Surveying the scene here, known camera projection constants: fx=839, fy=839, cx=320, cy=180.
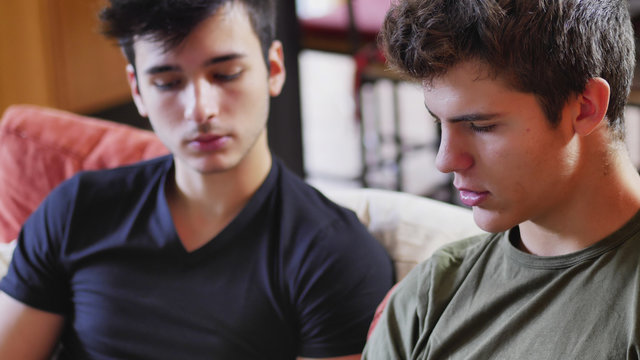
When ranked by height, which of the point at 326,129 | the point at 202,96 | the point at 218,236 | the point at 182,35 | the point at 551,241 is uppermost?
the point at 182,35

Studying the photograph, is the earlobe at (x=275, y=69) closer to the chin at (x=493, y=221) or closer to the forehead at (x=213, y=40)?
the forehead at (x=213, y=40)

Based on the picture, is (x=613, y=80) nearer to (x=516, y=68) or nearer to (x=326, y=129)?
(x=516, y=68)

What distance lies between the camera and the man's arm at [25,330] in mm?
1686

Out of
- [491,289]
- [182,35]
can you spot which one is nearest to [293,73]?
[182,35]

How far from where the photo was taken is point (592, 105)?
3.55ft

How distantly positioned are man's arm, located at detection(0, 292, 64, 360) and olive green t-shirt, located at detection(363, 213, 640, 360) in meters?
0.72

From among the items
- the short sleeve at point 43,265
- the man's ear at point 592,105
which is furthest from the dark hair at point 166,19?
the man's ear at point 592,105

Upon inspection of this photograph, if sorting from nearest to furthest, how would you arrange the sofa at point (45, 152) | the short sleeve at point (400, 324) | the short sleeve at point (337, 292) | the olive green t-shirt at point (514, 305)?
the olive green t-shirt at point (514, 305) < the short sleeve at point (400, 324) < the short sleeve at point (337, 292) < the sofa at point (45, 152)

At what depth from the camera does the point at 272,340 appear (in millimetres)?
1561

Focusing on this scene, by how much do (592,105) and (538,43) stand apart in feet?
0.35

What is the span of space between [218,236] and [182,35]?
0.40m

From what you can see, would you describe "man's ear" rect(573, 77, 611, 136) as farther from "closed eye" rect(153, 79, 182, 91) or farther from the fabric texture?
the fabric texture

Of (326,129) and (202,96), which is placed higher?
(202,96)

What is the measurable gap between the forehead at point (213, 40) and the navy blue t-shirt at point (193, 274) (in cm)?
26
